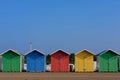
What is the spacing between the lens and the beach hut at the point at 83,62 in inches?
1515

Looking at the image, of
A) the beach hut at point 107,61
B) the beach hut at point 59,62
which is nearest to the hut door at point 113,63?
the beach hut at point 107,61

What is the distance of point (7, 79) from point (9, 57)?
39.1ft

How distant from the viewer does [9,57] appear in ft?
124

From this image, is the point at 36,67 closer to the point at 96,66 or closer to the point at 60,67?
the point at 60,67

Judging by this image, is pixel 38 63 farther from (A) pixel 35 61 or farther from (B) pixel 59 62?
(B) pixel 59 62

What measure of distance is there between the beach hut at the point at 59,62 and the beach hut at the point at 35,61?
1.06 meters

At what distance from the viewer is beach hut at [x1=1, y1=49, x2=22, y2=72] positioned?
3781 centimetres

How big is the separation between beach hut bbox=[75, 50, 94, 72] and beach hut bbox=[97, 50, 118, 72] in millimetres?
916

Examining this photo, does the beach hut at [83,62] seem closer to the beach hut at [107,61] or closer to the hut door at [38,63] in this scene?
the beach hut at [107,61]

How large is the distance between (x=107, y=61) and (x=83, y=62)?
96.7 inches

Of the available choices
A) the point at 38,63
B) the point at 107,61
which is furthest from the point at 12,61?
the point at 107,61

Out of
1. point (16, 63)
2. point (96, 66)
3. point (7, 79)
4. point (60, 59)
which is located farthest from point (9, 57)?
point (7, 79)

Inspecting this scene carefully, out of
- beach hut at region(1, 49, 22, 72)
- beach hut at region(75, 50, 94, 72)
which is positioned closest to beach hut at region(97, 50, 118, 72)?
beach hut at region(75, 50, 94, 72)

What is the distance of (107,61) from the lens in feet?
127
